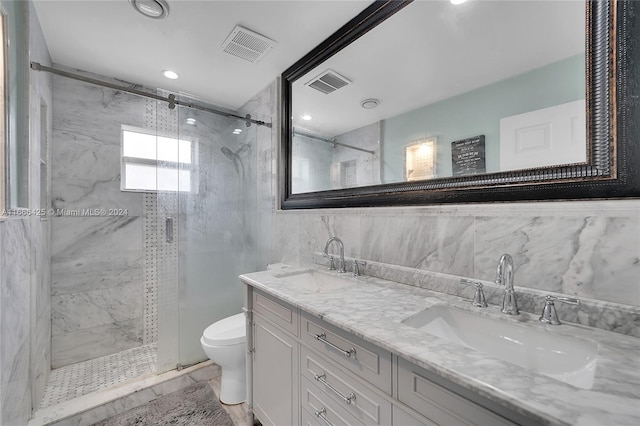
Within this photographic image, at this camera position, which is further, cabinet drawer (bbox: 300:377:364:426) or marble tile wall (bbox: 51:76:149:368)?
marble tile wall (bbox: 51:76:149:368)

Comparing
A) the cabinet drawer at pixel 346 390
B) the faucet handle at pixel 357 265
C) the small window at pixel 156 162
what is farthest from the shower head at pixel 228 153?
the cabinet drawer at pixel 346 390

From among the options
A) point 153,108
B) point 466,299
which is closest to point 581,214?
point 466,299

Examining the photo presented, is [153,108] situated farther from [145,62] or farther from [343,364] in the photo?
[343,364]

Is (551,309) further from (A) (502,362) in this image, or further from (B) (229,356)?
(B) (229,356)

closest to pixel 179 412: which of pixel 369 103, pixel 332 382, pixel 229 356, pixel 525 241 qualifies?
pixel 229 356

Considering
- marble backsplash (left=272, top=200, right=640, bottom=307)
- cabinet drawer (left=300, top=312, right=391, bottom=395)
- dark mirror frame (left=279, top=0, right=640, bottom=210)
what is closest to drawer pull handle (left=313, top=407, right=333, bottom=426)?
cabinet drawer (left=300, top=312, right=391, bottom=395)

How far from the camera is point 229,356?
1769 millimetres

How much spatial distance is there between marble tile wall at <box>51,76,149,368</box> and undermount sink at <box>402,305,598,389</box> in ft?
8.71

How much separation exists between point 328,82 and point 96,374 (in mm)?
2868

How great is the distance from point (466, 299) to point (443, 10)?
4.24 ft

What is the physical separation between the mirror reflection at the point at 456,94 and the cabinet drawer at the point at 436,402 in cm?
82

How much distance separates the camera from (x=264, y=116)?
2.45 m

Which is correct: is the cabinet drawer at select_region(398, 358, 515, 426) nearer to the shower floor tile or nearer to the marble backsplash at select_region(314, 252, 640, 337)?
the marble backsplash at select_region(314, 252, 640, 337)

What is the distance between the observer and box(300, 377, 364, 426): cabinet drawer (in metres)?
0.93
